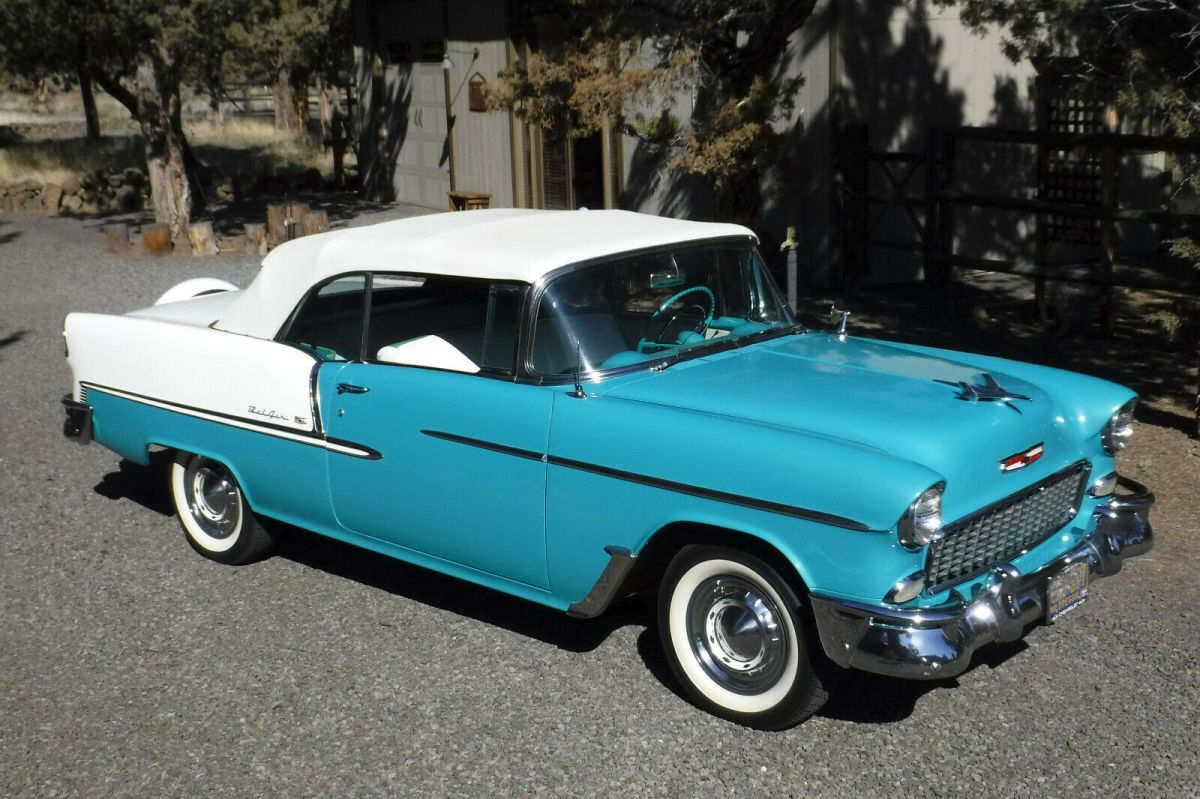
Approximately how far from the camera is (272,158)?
1124 inches

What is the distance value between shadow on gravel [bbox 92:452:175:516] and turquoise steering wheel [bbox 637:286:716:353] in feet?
10.4

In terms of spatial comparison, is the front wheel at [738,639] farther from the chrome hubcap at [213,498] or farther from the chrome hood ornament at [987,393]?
the chrome hubcap at [213,498]

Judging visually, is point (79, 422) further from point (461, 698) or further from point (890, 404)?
point (890, 404)

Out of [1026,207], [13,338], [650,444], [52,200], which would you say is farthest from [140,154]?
[650,444]

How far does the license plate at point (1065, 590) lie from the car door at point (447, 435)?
173 centimetres

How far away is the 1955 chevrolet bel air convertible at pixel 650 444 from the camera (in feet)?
12.8

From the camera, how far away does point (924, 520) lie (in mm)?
3762

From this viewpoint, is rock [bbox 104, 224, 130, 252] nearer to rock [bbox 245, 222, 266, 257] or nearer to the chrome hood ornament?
rock [bbox 245, 222, 266, 257]

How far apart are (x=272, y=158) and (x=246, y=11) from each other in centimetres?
932

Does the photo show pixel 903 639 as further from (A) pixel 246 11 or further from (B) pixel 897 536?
(A) pixel 246 11

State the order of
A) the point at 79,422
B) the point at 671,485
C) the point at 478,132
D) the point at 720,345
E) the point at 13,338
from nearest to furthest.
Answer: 1. the point at 671,485
2. the point at 720,345
3. the point at 79,422
4. the point at 13,338
5. the point at 478,132

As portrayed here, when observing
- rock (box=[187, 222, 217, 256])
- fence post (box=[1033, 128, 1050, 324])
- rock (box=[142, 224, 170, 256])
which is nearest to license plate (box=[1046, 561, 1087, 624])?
fence post (box=[1033, 128, 1050, 324])

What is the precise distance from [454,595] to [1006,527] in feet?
8.02

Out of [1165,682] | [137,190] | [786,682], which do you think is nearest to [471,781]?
[786,682]
